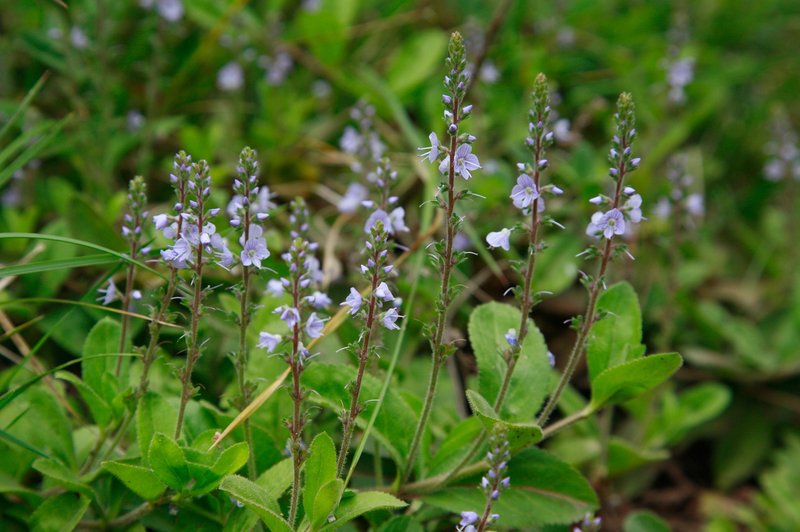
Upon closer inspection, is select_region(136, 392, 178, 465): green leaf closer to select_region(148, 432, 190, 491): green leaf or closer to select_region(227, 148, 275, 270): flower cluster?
select_region(148, 432, 190, 491): green leaf

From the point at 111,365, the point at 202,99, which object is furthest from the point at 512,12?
the point at 111,365

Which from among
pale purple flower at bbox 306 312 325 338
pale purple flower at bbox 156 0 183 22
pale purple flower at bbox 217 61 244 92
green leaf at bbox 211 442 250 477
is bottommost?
green leaf at bbox 211 442 250 477

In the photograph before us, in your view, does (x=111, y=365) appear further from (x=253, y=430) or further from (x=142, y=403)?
(x=253, y=430)

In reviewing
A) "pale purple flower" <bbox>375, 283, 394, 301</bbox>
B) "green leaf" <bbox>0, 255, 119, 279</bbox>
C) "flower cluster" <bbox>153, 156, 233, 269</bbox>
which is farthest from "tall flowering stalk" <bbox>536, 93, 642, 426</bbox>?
"green leaf" <bbox>0, 255, 119, 279</bbox>

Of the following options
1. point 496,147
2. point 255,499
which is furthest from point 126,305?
point 496,147

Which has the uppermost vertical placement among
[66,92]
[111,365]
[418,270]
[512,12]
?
[512,12]
